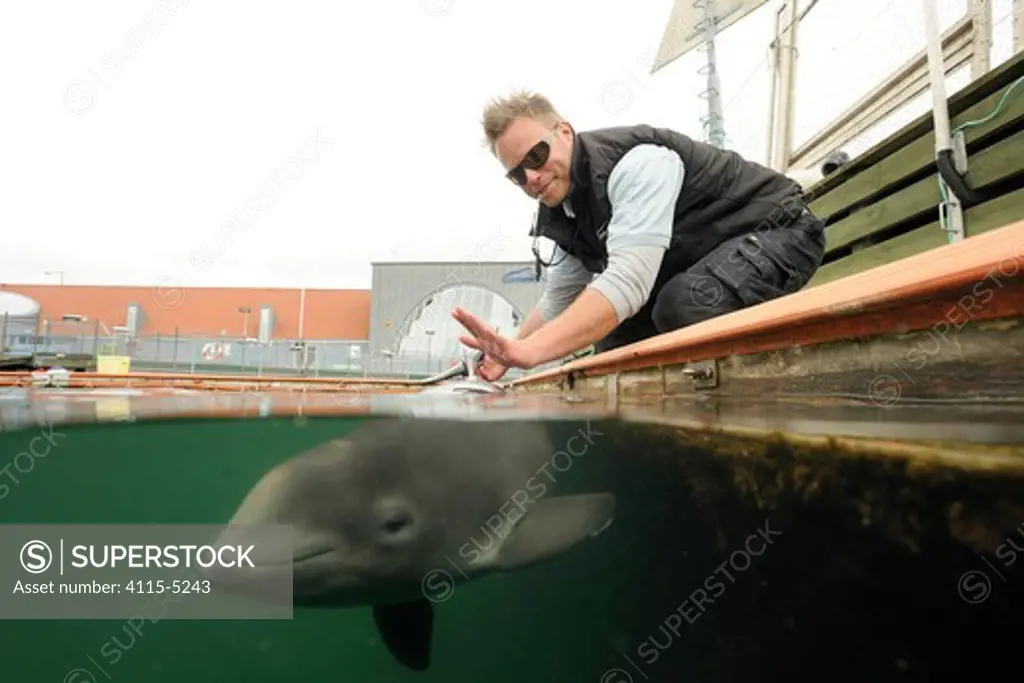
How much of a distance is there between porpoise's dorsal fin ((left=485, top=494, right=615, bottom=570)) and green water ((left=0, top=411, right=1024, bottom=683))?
358 mm

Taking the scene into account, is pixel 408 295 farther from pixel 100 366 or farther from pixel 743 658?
pixel 743 658

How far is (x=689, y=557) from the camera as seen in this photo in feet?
11.0

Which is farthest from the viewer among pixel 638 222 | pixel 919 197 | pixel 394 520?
pixel 919 197

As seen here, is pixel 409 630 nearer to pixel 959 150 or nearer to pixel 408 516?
pixel 408 516

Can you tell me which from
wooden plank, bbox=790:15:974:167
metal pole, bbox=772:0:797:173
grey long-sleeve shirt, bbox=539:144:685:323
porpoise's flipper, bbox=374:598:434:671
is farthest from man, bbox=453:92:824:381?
metal pole, bbox=772:0:797:173

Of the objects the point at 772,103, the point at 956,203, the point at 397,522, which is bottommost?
the point at 397,522

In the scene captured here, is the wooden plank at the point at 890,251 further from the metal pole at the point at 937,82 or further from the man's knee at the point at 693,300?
the man's knee at the point at 693,300

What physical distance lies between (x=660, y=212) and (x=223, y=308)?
25.4 m

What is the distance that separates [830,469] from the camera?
1.78 meters

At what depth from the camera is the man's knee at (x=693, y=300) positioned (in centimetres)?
294

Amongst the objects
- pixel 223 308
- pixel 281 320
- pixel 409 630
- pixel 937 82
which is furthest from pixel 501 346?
pixel 223 308

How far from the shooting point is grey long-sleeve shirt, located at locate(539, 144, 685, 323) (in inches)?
104

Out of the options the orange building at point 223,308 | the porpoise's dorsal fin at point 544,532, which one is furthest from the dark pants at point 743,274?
the orange building at point 223,308

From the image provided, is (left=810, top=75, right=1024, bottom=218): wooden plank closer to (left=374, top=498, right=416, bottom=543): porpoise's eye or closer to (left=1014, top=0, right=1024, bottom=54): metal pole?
(left=1014, top=0, right=1024, bottom=54): metal pole
